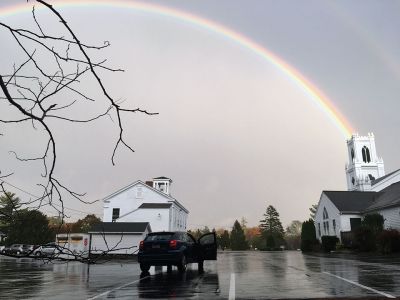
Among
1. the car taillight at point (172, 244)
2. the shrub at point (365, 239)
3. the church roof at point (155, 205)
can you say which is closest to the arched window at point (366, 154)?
the church roof at point (155, 205)

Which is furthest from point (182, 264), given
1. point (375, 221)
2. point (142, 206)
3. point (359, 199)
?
point (359, 199)

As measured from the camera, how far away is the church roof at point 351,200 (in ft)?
163

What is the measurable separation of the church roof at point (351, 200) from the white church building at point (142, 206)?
22849mm

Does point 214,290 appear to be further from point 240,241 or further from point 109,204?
point 240,241

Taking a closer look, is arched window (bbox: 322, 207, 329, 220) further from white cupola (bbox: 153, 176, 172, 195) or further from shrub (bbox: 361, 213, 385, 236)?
white cupola (bbox: 153, 176, 172, 195)

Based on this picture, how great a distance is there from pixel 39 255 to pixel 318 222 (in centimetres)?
5928

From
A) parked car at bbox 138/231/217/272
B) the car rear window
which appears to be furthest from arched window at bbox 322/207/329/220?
the car rear window

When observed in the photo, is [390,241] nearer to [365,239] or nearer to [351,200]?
[365,239]

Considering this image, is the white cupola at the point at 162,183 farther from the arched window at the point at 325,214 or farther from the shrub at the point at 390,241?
the shrub at the point at 390,241

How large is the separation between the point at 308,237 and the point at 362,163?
127 ft

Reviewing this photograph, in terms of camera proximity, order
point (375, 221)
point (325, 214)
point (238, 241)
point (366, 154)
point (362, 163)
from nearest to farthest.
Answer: point (375, 221)
point (325, 214)
point (362, 163)
point (366, 154)
point (238, 241)

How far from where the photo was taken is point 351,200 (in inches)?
2069

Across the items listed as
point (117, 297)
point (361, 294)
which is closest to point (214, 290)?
point (117, 297)

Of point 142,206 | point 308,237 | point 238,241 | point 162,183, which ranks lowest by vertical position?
point 238,241
